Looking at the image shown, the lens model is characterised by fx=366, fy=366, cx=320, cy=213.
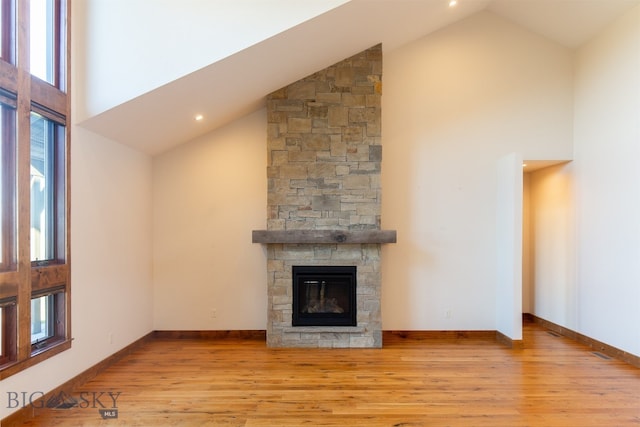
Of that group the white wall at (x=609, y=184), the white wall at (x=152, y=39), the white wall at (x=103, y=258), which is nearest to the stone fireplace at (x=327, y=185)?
the white wall at (x=152, y=39)

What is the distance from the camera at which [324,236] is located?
4.29 metres

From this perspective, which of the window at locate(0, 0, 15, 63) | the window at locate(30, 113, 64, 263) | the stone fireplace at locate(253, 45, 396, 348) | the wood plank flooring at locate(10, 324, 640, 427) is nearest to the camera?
the window at locate(0, 0, 15, 63)

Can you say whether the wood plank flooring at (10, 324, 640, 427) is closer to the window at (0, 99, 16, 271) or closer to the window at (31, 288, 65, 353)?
the window at (31, 288, 65, 353)

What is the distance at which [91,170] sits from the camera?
3441mm

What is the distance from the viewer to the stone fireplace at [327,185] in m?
4.41

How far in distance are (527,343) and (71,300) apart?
499cm

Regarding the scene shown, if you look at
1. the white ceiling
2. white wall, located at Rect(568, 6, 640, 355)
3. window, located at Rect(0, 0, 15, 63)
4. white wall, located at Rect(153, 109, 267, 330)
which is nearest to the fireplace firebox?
white wall, located at Rect(153, 109, 267, 330)

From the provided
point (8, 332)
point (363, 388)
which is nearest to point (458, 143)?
point (363, 388)

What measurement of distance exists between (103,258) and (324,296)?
97.4 inches

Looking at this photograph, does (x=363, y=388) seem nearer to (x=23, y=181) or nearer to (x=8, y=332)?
(x=8, y=332)

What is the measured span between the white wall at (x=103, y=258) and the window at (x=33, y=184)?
12 centimetres

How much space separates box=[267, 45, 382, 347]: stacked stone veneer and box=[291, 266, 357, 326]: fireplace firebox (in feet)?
0.29

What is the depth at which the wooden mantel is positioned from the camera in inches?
169

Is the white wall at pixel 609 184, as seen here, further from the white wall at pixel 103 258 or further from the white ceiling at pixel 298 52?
the white wall at pixel 103 258
